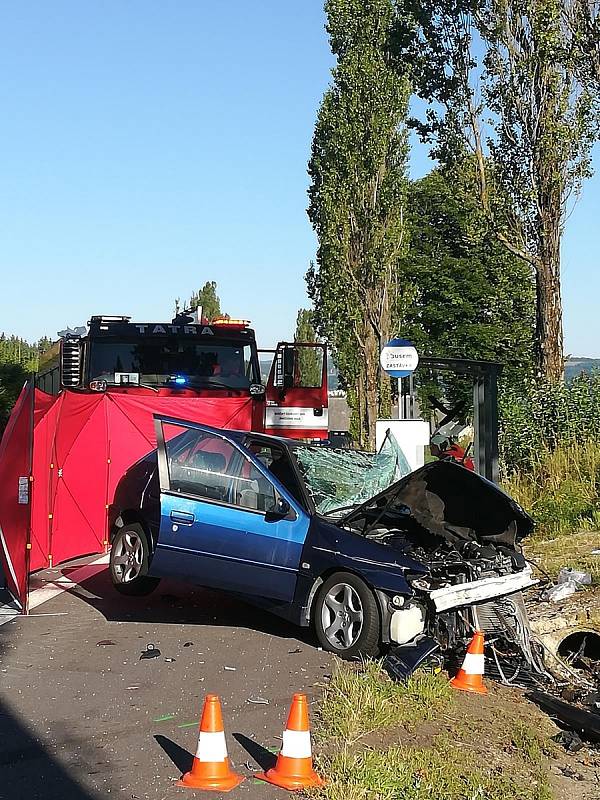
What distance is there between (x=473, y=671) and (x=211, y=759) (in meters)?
2.86

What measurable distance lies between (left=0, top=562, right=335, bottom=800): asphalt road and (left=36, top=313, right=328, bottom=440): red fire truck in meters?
4.00

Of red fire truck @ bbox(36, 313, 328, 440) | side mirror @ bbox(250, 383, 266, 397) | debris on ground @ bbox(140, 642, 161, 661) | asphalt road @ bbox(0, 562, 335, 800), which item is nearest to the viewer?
asphalt road @ bbox(0, 562, 335, 800)

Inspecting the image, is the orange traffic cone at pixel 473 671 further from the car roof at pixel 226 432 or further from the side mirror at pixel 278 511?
the car roof at pixel 226 432

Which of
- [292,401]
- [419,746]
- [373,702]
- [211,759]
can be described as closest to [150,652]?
[373,702]

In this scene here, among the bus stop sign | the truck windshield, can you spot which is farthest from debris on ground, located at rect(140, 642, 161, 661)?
the bus stop sign

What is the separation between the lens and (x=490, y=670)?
8172 millimetres

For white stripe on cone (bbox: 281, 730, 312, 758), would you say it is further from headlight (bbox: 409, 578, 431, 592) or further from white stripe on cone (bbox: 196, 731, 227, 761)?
headlight (bbox: 409, 578, 431, 592)

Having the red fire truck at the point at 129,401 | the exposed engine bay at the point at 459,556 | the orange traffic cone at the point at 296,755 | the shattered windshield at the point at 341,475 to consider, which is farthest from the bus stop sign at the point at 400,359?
the orange traffic cone at the point at 296,755

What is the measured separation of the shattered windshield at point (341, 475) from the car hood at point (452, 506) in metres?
0.44

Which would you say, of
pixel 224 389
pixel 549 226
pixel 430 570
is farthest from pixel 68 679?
pixel 549 226

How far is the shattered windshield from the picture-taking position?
30.2 feet

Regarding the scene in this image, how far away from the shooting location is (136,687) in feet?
24.5

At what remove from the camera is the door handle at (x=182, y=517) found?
29.7 feet

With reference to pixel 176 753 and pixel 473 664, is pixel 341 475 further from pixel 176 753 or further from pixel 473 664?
pixel 176 753
